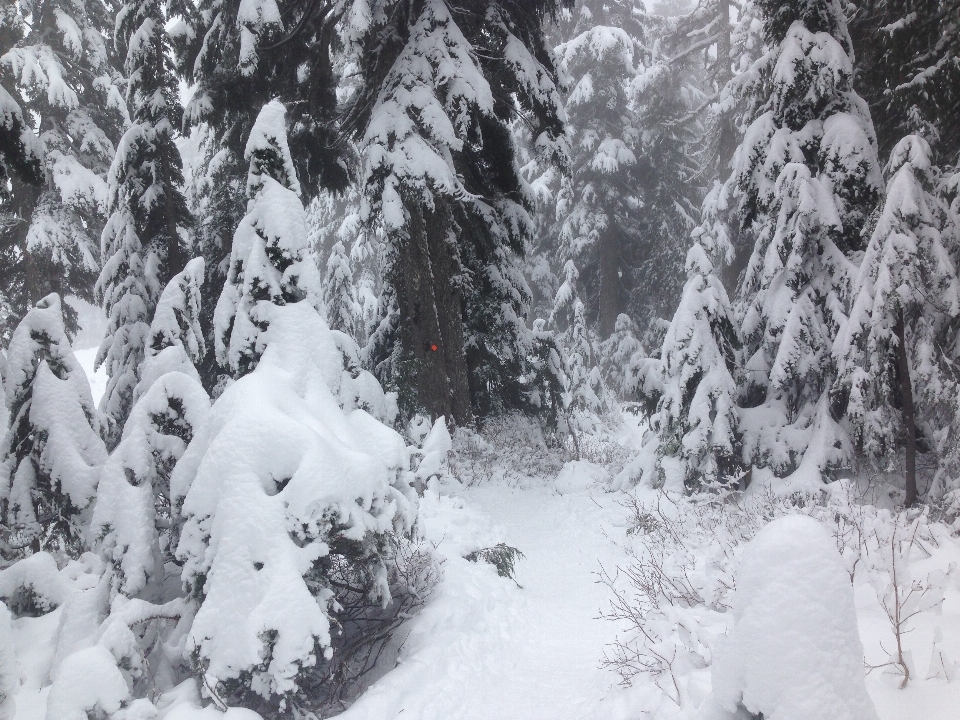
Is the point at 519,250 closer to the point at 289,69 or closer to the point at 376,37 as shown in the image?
the point at 376,37

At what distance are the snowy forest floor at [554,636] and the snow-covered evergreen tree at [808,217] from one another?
2503mm

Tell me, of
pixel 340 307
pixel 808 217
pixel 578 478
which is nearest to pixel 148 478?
pixel 578 478

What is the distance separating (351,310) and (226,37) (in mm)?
12242

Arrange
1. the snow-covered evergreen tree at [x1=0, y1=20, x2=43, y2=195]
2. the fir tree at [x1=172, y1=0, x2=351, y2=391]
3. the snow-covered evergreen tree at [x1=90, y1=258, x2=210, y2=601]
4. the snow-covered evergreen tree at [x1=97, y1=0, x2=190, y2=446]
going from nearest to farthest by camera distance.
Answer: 1. the snow-covered evergreen tree at [x1=90, y1=258, x2=210, y2=601]
2. the snow-covered evergreen tree at [x1=0, y1=20, x2=43, y2=195]
3. the fir tree at [x1=172, y1=0, x2=351, y2=391]
4. the snow-covered evergreen tree at [x1=97, y1=0, x2=190, y2=446]

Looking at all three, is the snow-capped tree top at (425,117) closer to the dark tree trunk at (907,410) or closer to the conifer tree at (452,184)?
the conifer tree at (452,184)

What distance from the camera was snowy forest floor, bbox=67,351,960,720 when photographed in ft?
10.0

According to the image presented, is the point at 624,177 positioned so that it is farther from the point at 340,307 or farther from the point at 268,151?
the point at 268,151

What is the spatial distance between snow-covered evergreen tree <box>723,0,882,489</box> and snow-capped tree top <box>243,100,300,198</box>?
6971 millimetres

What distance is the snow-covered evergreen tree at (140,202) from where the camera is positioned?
12305mm

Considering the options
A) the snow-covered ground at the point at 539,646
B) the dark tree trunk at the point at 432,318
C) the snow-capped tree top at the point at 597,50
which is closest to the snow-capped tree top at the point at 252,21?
the dark tree trunk at the point at 432,318

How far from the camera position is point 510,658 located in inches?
197

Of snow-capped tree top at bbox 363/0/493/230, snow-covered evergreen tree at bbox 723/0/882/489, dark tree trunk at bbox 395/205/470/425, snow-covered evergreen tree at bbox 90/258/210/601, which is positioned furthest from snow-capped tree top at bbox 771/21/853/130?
snow-covered evergreen tree at bbox 90/258/210/601

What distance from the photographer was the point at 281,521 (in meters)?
3.59

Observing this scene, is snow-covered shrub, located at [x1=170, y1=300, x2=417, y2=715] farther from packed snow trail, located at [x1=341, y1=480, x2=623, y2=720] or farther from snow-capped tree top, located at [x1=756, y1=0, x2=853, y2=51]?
snow-capped tree top, located at [x1=756, y1=0, x2=853, y2=51]
